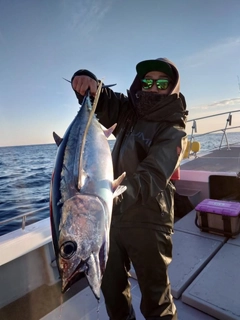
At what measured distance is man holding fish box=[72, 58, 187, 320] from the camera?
1.69 m

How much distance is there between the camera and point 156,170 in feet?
4.71

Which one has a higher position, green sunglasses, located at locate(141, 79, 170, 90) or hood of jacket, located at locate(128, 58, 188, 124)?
green sunglasses, located at locate(141, 79, 170, 90)

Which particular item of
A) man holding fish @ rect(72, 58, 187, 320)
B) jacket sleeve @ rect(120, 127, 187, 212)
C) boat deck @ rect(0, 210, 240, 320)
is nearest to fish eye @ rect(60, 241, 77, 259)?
jacket sleeve @ rect(120, 127, 187, 212)

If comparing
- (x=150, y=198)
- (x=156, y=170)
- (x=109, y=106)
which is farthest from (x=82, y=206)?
(x=109, y=106)

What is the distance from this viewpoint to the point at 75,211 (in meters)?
1.00

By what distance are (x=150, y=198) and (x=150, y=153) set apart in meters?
0.31

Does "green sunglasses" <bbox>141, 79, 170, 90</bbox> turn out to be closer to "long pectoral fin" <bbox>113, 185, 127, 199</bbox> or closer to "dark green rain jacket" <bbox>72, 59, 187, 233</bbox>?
"dark green rain jacket" <bbox>72, 59, 187, 233</bbox>

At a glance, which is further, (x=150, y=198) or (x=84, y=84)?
(x=84, y=84)

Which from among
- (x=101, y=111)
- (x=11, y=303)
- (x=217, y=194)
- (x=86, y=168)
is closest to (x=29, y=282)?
(x=11, y=303)

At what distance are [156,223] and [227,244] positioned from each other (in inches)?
76.6

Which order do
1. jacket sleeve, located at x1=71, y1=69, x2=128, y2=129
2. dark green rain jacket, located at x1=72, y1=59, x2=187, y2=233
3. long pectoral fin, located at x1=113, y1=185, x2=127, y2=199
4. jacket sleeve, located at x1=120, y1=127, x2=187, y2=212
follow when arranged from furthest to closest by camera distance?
jacket sleeve, located at x1=71, y1=69, x2=128, y2=129 → dark green rain jacket, located at x1=72, y1=59, x2=187, y2=233 → jacket sleeve, located at x1=120, y1=127, x2=187, y2=212 → long pectoral fin, located at x1=113, y1=185, x2=127, y2=199

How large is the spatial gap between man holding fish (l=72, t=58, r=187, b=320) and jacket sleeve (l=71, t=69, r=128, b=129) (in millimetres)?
172

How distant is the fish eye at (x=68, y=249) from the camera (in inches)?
36.7

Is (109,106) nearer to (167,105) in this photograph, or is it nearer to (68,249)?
(167,105)
